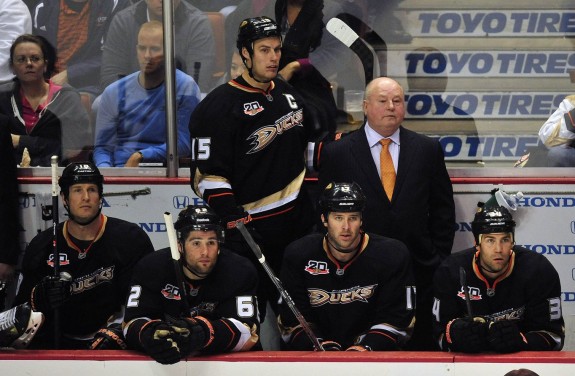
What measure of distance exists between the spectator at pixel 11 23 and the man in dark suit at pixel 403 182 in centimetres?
174

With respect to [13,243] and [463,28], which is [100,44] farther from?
[463,28]

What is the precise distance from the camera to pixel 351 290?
216 inches

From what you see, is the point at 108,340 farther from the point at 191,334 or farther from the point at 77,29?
the point at 77,29

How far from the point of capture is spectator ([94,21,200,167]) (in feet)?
20.8

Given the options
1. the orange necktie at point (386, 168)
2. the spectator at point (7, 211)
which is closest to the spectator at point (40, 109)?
the spectator at point (7, 211)

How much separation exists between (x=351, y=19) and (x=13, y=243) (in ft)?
6.79

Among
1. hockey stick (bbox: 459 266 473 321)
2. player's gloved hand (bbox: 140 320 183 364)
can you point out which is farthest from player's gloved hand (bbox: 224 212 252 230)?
hockey stick (bbox: 459 266 473 321)

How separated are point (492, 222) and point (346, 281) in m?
0.70

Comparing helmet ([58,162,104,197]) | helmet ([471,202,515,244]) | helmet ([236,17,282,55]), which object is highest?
helmet ([236,17,282,55])

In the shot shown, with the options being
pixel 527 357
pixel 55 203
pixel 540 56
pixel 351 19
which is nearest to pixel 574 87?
pixel 540 56

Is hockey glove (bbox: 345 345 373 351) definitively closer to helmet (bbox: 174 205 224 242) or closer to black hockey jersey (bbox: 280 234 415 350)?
black hockey jersey (bbox: 280 234 415 350)

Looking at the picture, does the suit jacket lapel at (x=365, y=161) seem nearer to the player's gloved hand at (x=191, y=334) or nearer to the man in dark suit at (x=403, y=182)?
the man in dark suit at (x=403, y=182)

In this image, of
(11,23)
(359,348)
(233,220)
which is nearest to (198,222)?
(233,220)

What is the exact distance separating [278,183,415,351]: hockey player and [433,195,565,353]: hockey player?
18 centimetres
